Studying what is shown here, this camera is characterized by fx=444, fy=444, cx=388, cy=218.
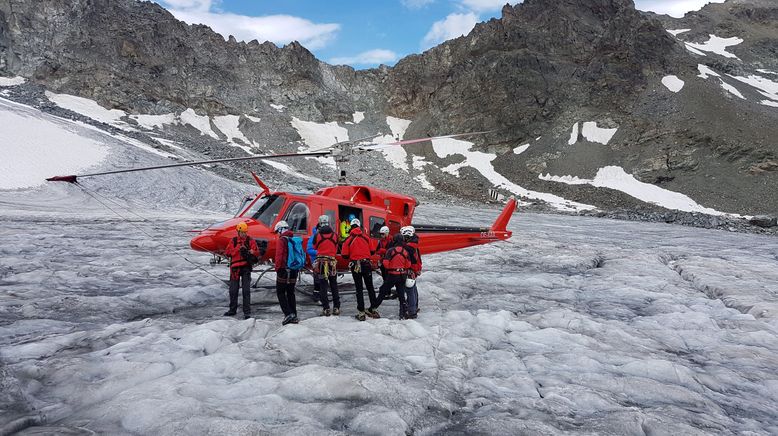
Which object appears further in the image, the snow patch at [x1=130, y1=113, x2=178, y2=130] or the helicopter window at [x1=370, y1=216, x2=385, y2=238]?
the snow patch at [x1=130, y1=113, x2=178, y2=130]

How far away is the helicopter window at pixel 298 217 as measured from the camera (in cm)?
868

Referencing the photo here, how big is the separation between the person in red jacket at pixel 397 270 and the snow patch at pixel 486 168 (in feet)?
126

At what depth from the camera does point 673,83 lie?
55406mm

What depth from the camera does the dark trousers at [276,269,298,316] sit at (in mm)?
6914

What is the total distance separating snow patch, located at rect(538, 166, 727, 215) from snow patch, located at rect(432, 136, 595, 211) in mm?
4020

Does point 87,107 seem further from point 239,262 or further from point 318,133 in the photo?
point 239,262

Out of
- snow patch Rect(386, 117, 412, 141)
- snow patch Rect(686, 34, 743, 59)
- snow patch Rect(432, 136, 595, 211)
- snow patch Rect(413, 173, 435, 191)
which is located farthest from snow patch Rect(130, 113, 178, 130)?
snow patch Rect(686, 34, 743, 59)

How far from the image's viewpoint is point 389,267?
24.7 ft

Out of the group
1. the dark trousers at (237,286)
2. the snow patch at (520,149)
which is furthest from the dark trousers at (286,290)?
the snow patch at (520,149)

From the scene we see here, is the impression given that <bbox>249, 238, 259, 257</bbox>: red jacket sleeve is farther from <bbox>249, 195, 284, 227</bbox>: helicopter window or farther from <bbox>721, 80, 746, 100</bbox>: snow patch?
<bbox>721, 80, 746, 100</bbox>: snow patch

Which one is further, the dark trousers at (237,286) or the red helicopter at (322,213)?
the red helicopter at (322,213)

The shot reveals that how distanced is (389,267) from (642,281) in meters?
6.86

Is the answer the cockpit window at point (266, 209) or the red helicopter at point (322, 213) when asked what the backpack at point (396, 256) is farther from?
the cockpit window at point (266, 209)

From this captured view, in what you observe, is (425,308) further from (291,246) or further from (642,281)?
(642,281)
